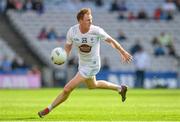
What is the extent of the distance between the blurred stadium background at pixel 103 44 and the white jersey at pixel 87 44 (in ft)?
75.0

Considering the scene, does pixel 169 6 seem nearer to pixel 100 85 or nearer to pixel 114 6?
Result: pixel 114 6

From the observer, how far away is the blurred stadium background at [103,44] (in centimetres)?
4247

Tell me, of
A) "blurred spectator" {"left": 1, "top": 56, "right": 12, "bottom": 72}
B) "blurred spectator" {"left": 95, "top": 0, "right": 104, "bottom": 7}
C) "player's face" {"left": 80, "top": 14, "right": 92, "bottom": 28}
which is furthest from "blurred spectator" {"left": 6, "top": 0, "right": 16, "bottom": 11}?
"player's face" {"left": 80, "top": 14, "right": 92, "bottom": 28}

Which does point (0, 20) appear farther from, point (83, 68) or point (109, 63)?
point (83, 68)

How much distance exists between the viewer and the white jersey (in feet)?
59.4

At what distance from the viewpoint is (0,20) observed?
47.9 meters

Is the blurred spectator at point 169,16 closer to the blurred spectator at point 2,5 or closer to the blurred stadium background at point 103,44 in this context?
the blurred stadium background at point 103,44

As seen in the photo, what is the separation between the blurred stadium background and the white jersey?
22.9 m

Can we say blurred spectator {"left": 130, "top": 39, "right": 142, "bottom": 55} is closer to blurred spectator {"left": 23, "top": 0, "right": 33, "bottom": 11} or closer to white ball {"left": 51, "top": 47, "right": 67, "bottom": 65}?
blurred spectator {"left": 23, "top": 0, "right": 33, "bottom": 11}

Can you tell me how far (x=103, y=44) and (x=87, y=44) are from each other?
28661 mm

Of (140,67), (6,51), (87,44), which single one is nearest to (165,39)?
(140,67)


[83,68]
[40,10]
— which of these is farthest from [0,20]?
[83,68]

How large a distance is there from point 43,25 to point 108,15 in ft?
14.6

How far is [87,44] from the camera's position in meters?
18.1
